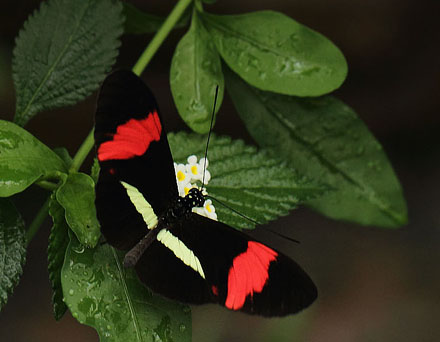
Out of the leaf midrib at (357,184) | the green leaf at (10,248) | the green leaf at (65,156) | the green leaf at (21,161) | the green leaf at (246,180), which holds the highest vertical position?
the green leaf at (21,161)

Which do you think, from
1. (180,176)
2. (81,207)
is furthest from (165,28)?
(81,207)

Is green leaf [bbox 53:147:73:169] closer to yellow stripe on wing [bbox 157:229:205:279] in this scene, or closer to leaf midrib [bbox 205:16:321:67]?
yellow stripe on wing [bbox 157:229:205:279]

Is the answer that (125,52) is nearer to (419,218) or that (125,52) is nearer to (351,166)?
(351,166)

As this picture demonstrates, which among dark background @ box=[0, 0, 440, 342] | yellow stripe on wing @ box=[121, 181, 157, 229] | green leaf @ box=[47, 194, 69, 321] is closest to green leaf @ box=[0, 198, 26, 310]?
green leaf @ box=[47, 194, 69, 321]

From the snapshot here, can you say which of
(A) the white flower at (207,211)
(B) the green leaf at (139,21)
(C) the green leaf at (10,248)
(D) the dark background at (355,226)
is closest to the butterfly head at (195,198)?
(A) the white flower at (207,211)

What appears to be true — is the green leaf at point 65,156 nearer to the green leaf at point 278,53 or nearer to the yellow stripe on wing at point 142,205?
the yellow stripe on wing at point 142,205

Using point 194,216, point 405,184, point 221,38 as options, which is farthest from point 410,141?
point 194,216

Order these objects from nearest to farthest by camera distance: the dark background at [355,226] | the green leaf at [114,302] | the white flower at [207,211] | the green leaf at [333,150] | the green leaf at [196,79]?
the green leaf at [114,302]
the white flower at [207,211]
the green leaf at [196,79]
the green leaf at [333,150]
the dark background at [355,226]
